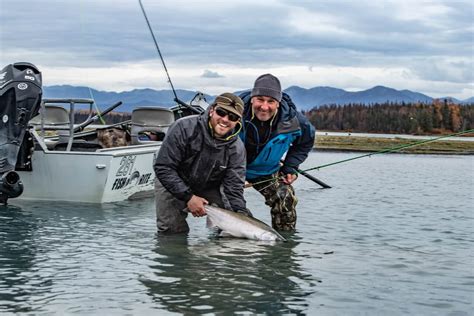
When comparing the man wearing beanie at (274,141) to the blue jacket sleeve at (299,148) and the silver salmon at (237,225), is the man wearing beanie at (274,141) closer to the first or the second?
the blue jacket sleeve at (299,148)

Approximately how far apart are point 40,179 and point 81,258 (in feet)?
A: 17.6

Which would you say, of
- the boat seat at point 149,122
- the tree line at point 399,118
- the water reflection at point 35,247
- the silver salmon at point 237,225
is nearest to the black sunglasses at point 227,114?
the silver salmon at point 237,225

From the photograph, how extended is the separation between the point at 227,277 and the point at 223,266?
52 cm

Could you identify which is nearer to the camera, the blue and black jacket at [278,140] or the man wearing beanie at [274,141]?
the man wearing beanie at [274,141]

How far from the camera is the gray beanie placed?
9.36m

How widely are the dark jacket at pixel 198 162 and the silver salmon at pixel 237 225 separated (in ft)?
0.43

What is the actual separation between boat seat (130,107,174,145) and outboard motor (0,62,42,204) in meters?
3.85

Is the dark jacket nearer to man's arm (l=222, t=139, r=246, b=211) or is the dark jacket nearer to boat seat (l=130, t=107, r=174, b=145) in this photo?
man's arm (l=222, t=139, r=246, b=211)

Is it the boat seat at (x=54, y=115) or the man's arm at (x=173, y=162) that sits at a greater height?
the boat seat at (x=54, y=115)

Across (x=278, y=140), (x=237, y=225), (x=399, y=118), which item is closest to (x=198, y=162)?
(x=237, y=225)

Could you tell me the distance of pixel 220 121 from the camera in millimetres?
8750

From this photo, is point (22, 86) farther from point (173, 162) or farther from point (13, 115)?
point (173, 162)

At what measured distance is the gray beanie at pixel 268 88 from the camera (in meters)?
9.36

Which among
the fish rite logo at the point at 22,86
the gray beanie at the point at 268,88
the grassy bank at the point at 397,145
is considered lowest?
the grassy bank at the point at 397,145
